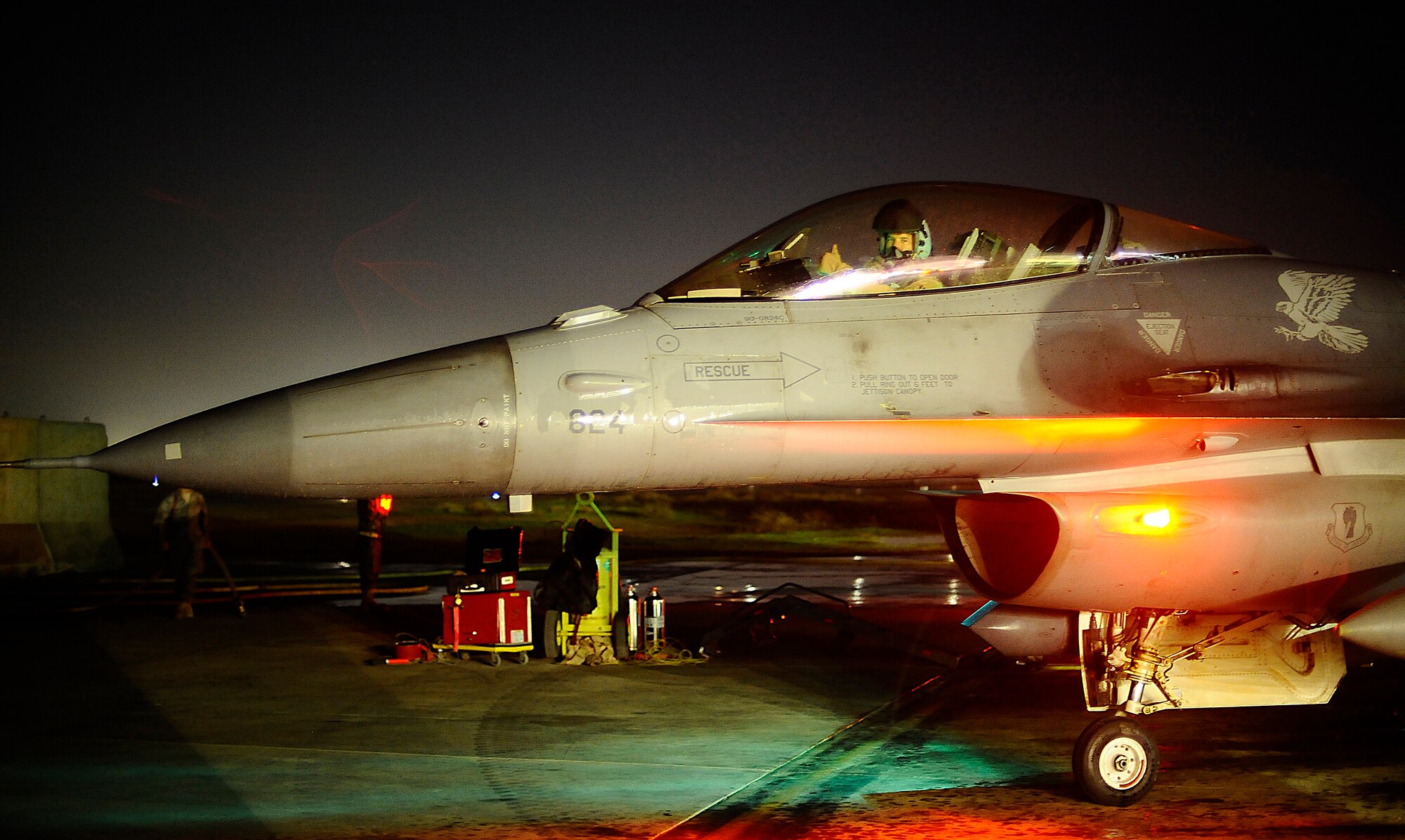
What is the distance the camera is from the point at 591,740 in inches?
278

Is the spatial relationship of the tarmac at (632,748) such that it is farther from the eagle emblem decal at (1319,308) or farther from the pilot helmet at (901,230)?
the pilot helmet at (901,230)

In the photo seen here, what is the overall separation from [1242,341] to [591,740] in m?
4.28

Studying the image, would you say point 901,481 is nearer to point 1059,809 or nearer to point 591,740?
point 1059,809

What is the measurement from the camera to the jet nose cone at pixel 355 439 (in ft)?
14.7

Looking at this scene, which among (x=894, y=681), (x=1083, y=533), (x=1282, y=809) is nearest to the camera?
(x=1083, y=533)

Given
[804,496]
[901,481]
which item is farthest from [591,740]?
[804,496]

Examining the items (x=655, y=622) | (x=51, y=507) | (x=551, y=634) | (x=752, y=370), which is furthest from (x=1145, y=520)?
(x=51, y=507)

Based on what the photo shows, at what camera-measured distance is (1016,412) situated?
5.23 metres

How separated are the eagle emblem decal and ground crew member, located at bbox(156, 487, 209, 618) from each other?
414 inches

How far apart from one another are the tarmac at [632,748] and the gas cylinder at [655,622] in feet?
0.58

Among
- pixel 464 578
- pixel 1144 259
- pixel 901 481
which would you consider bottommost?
pixel 464 578

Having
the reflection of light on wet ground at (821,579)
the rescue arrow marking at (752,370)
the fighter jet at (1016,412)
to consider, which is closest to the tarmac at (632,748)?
the fighter jet at (1016,412)

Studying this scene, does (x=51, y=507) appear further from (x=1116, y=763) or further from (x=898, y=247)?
(x=1116, y=763)

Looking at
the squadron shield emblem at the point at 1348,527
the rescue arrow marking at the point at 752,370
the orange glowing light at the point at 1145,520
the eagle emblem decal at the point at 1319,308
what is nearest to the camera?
the rescue arrow marking at the point at 752,370
